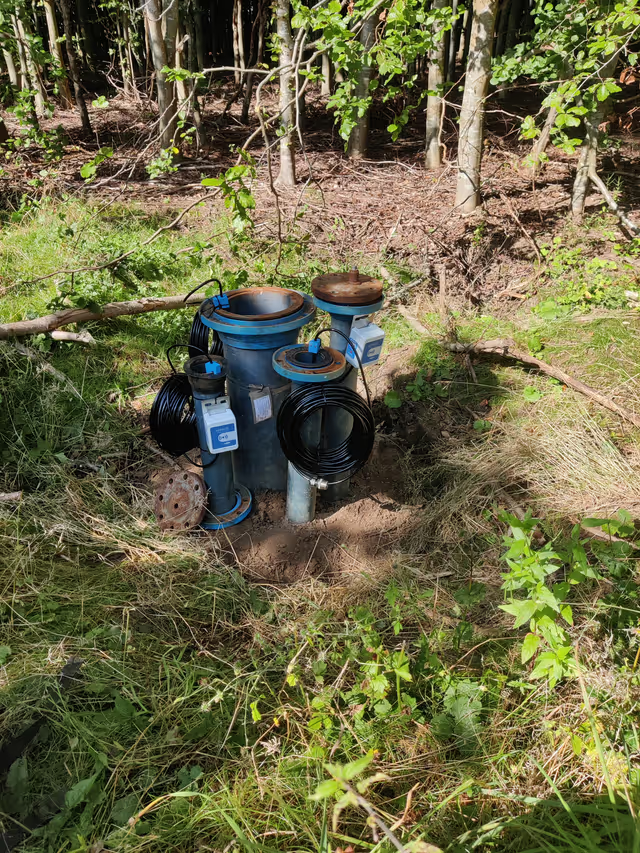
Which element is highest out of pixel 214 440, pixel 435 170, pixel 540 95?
pixel 540 95

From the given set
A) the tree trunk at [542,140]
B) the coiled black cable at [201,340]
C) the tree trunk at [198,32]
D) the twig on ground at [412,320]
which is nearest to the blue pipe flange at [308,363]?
the coiled black cable at [201,340]

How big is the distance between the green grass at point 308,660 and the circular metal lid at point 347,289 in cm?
113

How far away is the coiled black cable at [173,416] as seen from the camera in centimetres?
304

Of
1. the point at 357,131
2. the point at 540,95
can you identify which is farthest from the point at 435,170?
the point at 540,95

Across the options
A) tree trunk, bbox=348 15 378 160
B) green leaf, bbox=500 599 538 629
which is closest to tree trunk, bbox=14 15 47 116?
tree trunk, bbox=348 15 378 160

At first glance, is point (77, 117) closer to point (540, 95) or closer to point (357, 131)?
point (357, 131)

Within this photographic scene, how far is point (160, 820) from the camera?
5.64ft

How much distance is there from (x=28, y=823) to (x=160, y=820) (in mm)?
429

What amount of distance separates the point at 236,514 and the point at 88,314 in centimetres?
199

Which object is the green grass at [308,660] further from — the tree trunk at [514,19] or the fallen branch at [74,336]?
the tree trunk at [514,19]

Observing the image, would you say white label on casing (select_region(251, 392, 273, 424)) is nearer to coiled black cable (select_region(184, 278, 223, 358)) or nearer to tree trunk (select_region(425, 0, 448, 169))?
coiled black cable (select_region(184, 278, 223, 358))

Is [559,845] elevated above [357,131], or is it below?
below

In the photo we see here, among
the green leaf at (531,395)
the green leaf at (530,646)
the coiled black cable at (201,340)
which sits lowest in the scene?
the green leaf at (531,395)

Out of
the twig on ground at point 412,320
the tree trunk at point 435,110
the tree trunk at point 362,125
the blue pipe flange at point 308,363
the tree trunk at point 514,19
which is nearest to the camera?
the blue pipe flange at point 308,363
